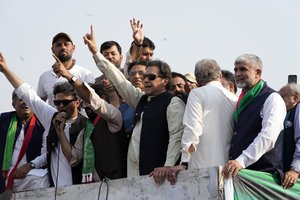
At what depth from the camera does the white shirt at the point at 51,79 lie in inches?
457

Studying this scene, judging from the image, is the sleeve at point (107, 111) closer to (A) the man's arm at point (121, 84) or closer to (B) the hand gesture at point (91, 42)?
(A) the man's arm at point (121, 84)

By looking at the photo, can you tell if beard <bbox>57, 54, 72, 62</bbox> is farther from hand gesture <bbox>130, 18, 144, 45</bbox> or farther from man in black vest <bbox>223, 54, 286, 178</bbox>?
man in black vest <bbox>223, 54, 286, 178</bbox>

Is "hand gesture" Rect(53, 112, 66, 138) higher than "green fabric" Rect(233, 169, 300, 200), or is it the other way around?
"hand gesture" Rect(53, 112, 66, 138)

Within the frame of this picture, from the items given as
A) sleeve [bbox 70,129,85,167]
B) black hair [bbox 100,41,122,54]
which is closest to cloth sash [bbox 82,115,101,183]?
sleeve [bbox 70,129,85,167]

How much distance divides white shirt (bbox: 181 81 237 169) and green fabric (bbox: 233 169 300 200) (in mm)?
538

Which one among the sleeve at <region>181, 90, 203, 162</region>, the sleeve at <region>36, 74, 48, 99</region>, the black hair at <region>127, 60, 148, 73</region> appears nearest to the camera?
the sleeve at <region>181, 90, 203, 162</region>

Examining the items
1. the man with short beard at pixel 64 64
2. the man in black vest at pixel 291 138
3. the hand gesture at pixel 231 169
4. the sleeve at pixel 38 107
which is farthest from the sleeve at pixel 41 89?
the hand gesture at pixel 231 169

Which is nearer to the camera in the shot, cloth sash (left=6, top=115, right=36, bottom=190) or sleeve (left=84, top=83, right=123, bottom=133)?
sleeve (left=84, top=83, right=123, bottom=133)

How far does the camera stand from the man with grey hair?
8.58m

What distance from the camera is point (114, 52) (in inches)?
466

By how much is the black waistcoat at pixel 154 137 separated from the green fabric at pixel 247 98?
81 cm

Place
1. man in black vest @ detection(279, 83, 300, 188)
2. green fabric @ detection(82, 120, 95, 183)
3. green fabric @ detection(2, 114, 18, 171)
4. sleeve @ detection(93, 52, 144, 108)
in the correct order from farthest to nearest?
green fabric @ detection(2, 114, 18, 171) < sleeve @ detection(93, 52, 144, 108) < green fabric @ detection(82, 120, 95, 183) < man in black vest @ detection(279, 83, 300, 188)

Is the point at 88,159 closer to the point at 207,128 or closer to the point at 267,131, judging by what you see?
the point at 207,128

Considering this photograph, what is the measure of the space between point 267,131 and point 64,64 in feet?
13.4
